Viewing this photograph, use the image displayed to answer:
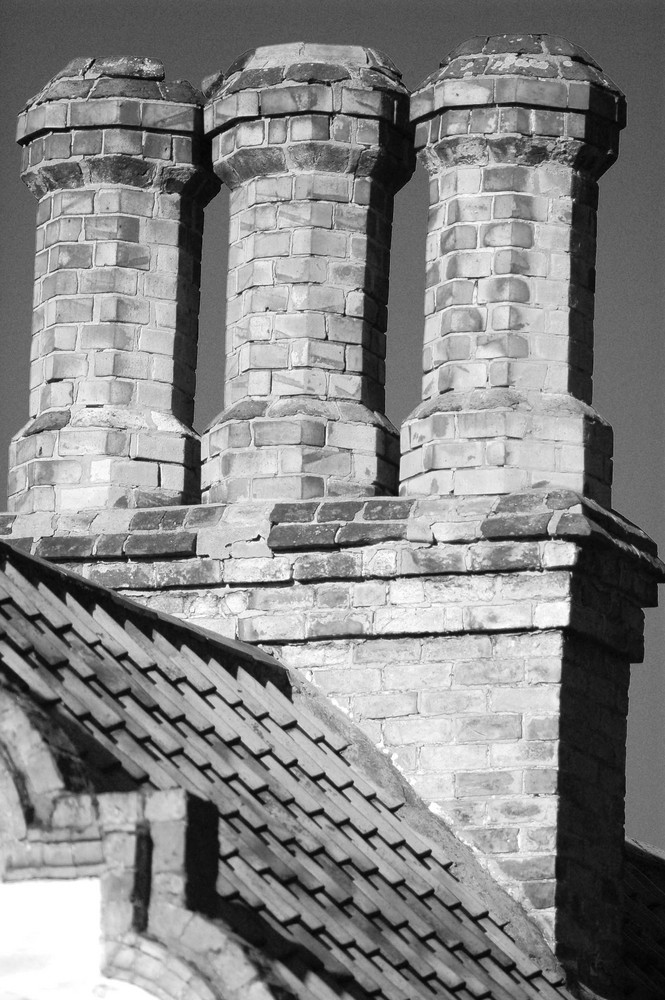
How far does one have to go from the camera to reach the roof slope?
46.9 ft

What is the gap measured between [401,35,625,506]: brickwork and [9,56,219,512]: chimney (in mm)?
1558

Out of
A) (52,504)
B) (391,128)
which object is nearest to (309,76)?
(391,128)

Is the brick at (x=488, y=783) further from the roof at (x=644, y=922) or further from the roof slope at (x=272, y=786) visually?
the roof at (x=644, y=922)

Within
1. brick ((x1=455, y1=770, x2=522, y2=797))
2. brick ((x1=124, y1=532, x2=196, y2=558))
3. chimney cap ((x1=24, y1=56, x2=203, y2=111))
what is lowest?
brick ((x1=455, y1=770, x2=522, y2=797))

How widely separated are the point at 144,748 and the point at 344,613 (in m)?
3.04

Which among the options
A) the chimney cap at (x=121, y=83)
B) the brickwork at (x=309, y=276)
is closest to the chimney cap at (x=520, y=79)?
the brickwork at (x=309, y=276)

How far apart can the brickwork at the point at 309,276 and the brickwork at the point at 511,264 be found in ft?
1.05

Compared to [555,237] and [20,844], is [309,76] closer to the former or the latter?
[555,237]

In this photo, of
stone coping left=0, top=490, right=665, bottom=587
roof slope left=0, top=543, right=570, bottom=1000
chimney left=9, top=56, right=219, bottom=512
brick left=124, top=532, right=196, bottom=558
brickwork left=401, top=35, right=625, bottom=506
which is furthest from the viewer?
chimney left=9, top=56, right=219, bottom=512

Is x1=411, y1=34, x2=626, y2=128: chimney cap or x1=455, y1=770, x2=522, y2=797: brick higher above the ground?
x1=411, y1=34, x2=626, y2=128: chimney cap

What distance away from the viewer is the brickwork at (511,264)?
17.5m

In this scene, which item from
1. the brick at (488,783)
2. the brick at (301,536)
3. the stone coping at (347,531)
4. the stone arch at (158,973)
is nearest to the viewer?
the stone arch at (158,973)

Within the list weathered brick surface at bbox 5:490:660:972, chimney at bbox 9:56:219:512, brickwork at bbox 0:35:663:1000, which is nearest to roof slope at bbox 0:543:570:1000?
weathered brick surface at bbox 5:490:660:972

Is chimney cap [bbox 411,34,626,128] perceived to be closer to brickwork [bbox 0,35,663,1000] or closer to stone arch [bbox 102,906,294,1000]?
brickwork [bbox 0,35,663,1000]
